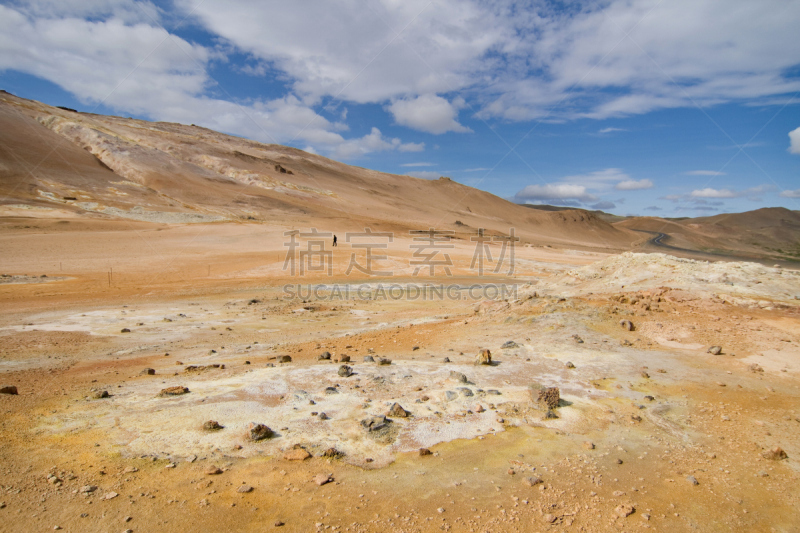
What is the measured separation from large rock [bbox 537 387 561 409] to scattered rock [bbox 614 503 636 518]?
5.46 feet

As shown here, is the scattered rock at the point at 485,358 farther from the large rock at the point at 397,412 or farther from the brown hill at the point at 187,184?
the brown hill at the point at 187,184

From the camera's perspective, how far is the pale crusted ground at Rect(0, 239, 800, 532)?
3334mm

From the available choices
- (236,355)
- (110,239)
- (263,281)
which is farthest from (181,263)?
(236,355)

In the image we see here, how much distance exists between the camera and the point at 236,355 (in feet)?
26.1

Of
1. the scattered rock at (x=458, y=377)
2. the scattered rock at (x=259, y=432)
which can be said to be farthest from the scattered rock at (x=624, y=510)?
the scattered rock at (x=259, y=432)

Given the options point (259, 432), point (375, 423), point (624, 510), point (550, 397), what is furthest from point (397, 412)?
point (624, 510)

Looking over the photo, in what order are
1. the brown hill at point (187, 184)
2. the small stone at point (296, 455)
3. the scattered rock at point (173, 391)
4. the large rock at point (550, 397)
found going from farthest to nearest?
the brown hill at point (187, 184)
the scattered rock at point (173, 391)
the large rock at point (550, 397)
the small stone at point (296, 455)

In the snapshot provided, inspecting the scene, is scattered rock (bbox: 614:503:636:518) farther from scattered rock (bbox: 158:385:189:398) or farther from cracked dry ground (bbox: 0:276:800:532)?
scattered rock (bbox: 158:385:189:398)

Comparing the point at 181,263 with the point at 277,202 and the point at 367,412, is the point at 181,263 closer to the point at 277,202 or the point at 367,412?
the point at 367,412

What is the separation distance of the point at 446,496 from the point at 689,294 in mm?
8745

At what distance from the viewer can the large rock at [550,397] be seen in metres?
5.10

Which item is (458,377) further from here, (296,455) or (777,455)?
(777,455)

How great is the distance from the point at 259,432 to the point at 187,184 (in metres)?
57.9

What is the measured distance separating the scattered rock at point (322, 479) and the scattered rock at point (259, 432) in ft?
2.72
